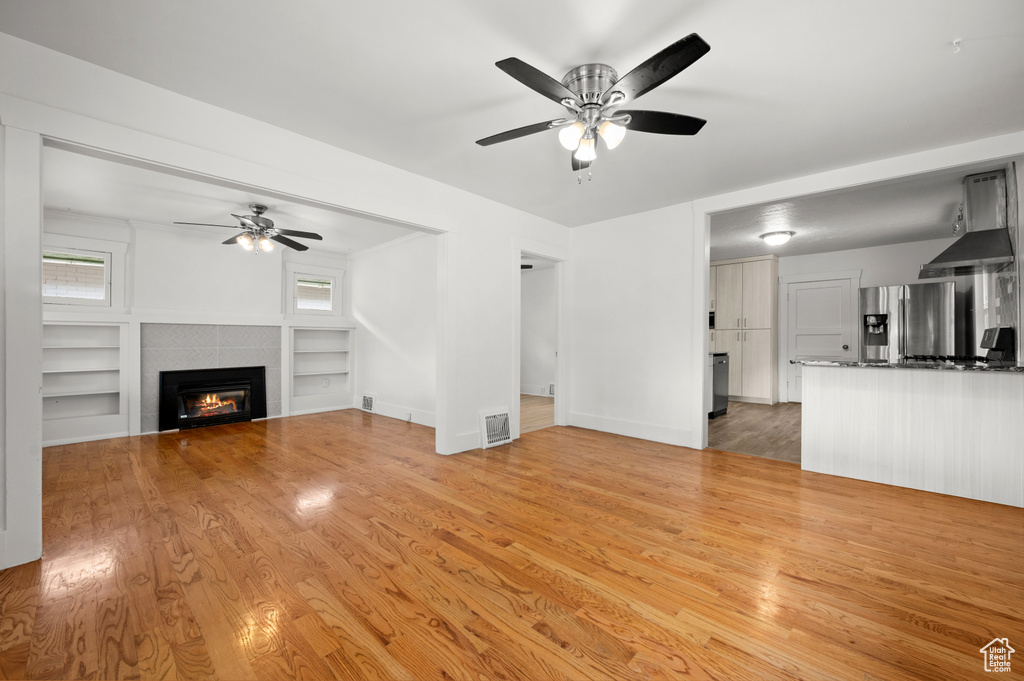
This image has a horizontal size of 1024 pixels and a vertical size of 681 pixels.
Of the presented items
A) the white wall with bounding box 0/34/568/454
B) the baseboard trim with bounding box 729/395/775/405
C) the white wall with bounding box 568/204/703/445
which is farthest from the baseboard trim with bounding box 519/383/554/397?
the white wall with bounding box 0/34/568/454

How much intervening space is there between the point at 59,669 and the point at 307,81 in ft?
9.55

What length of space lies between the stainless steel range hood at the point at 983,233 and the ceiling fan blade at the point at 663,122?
3004 mm

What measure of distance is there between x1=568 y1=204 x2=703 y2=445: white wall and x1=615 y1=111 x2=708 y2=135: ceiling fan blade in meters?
2.45

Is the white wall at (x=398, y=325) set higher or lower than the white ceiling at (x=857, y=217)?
lower

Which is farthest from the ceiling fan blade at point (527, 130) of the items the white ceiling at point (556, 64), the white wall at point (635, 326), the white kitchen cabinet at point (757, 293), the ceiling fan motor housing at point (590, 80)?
the white kitchen cabinet at point (757, 293)

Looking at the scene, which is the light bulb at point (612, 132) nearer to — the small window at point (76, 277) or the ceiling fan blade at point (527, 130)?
the ceiling fan blade at point (527, 130)

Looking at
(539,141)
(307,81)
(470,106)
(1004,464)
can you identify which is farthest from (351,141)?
(1004,464)

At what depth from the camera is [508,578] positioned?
77.2 inches

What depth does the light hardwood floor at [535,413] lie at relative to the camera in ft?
18.2

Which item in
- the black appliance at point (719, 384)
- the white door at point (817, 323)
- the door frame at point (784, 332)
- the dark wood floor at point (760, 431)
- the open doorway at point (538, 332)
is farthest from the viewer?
the open doorway at point (538, 332)

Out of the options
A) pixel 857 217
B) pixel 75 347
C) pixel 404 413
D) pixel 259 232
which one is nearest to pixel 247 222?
pixel 259 232

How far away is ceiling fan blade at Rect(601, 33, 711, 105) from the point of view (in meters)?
1.62

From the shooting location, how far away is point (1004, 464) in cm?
293

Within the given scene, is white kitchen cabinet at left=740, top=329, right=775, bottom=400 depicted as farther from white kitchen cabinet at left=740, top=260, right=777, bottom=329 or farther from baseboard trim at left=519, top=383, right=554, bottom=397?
baseboard trim at left=519, top=383, right=554, bottom=397
